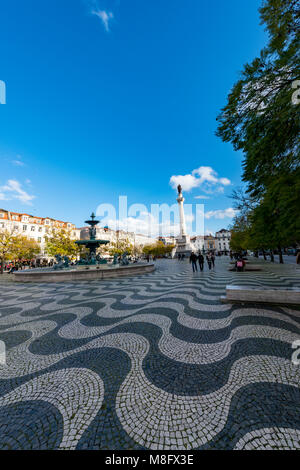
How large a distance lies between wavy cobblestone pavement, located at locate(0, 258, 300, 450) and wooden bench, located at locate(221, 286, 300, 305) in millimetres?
655

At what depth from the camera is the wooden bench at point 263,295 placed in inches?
209

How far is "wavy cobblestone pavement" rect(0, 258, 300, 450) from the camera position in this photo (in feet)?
5.46

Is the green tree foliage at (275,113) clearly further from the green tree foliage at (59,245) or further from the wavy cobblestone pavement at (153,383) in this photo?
the green tree foliage at (59,245)

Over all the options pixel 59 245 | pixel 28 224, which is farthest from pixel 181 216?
pixel 28 224

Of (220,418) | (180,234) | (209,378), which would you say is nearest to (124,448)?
(220,418)

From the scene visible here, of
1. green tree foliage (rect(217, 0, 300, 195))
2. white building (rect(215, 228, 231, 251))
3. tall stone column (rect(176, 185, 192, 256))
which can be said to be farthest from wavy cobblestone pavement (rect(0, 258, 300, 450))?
→ white building (rect(215, 228, 231, 251))

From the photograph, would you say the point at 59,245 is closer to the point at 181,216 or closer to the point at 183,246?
the point at 183,246

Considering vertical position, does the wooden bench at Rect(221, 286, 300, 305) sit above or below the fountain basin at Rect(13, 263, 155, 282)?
above

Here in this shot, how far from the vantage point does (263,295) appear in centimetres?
555

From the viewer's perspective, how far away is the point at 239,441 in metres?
1.58

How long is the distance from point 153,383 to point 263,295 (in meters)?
4.89

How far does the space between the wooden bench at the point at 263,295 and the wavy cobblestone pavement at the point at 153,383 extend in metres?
0.65

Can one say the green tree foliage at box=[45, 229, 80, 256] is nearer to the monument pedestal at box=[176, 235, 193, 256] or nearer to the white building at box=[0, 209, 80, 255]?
the white building at box=[0, 209, 80, 255]

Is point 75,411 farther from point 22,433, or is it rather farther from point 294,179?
point 294,179
